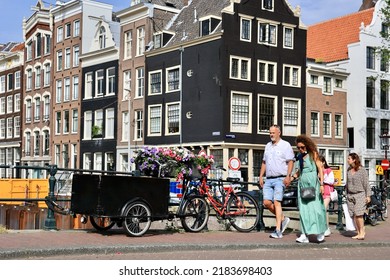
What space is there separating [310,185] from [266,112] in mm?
27001

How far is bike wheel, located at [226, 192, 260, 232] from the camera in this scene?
11.5m

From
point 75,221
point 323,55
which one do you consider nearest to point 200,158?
point 75,221

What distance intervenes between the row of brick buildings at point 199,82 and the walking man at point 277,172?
944 inches

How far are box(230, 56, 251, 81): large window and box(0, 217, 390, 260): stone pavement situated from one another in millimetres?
24527

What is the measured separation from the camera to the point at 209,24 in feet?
119

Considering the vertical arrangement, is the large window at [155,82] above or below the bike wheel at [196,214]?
above

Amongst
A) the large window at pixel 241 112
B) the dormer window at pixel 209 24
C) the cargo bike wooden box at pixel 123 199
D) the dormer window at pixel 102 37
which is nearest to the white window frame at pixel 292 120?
the large window at pixel 241 112

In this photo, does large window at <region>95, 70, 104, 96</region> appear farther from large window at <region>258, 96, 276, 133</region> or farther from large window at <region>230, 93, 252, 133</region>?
large window at <region>258, 96, 276, 133</region>

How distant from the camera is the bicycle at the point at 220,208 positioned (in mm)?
10914

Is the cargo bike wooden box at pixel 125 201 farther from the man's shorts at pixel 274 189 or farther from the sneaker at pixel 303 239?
the sneaker at pixel 303 239

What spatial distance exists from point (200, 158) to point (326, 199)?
310 centimetres

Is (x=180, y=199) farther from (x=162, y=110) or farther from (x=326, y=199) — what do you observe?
(x=162, y=110)

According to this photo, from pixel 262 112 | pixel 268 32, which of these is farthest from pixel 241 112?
pixel 268 32

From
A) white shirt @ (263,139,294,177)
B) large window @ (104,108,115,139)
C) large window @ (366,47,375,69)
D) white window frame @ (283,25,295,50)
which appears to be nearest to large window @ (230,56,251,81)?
white window frame @ (283,25,295,50)
